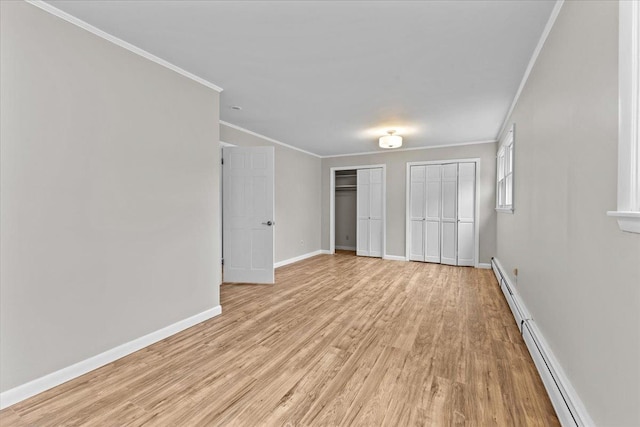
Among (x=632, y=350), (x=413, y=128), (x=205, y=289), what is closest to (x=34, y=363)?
(x=205, y=289)

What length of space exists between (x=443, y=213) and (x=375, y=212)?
4.89ft

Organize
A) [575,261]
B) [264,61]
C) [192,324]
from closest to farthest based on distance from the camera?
Answer: [575,261], [264,61], [192,324]

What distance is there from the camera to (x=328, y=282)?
15.3ft

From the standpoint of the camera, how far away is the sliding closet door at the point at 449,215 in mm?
5914

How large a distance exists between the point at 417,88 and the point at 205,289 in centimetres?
312

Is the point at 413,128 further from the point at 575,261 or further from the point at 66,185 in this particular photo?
the point at 66,185

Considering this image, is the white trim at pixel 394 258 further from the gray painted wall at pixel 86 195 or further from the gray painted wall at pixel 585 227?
the gray painted wall at pixel 86 195

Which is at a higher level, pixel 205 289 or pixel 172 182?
pixel 172 182

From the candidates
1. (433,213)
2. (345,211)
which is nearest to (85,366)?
(433,213)

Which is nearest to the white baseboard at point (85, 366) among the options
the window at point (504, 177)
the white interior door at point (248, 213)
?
the white interior door at point (248, 213)

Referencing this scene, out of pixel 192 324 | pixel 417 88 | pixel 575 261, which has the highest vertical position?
pixel 417 88

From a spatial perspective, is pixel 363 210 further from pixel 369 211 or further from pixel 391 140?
pixel 391 140

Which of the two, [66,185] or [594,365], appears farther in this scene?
[66,185]

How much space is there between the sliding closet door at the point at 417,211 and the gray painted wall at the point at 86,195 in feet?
15.2
